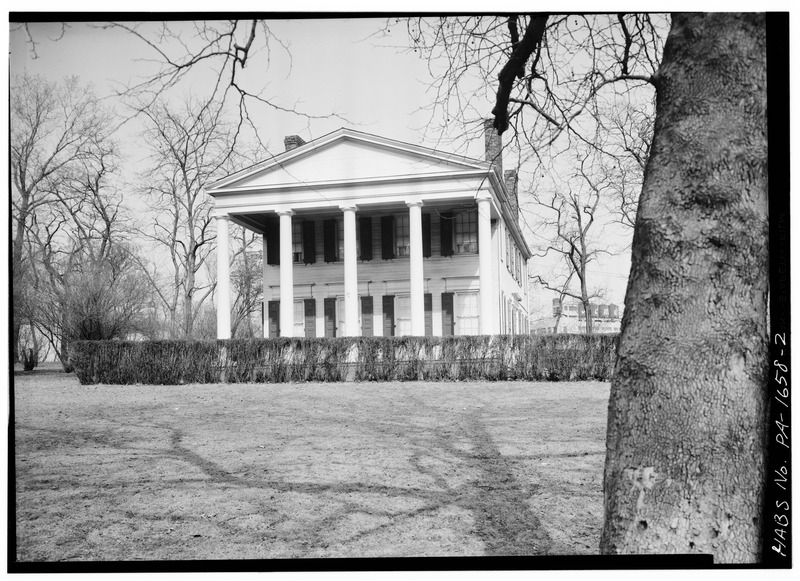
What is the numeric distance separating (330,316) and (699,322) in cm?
1527

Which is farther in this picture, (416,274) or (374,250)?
(374,250)

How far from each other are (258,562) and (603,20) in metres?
3.02

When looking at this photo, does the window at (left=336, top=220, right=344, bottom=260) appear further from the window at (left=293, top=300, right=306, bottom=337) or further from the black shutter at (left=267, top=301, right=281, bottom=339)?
the black shutter at (left=267, top=301, right=281, bottom=339)

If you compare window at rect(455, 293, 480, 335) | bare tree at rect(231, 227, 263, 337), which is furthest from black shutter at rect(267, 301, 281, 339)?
window at rect(455, 293, 480, 335)

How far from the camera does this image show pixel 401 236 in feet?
56.3

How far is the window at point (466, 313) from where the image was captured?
1666 centimetres

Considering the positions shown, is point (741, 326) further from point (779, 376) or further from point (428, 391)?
point (428, 391)

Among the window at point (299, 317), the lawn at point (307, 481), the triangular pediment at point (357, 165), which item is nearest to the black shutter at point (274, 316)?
the window at point (299, 317)

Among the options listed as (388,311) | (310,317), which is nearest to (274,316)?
(310,317)

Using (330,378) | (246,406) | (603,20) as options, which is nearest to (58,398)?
(246,406)

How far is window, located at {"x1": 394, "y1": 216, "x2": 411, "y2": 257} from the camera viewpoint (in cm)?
1708

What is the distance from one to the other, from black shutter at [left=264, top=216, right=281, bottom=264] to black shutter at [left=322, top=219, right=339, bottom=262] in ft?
3.93

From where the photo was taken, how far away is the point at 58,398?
9500 millimetres

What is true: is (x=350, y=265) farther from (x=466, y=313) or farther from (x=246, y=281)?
(x=246, y=281)
